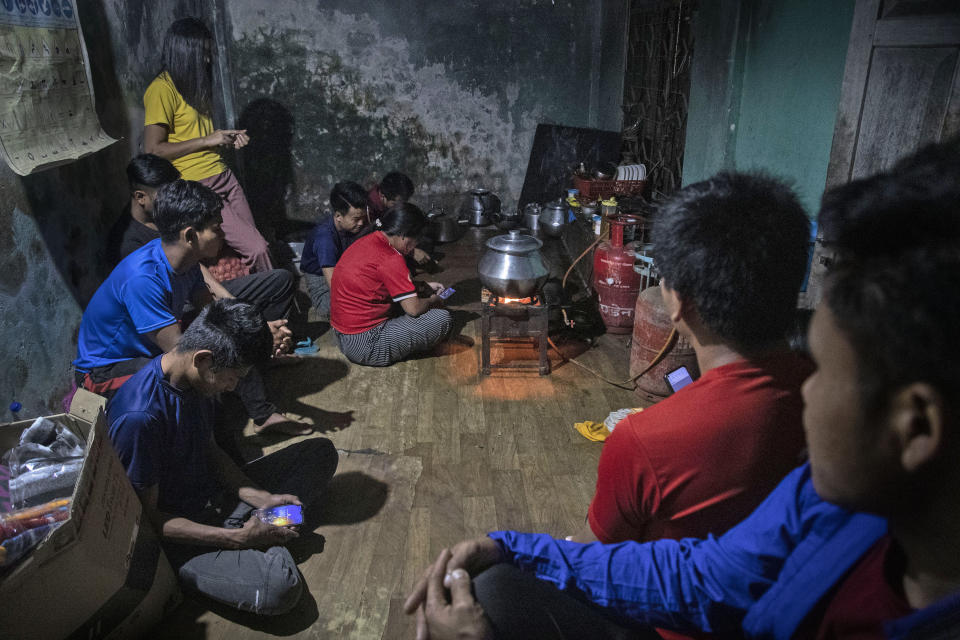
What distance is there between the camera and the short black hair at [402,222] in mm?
4414

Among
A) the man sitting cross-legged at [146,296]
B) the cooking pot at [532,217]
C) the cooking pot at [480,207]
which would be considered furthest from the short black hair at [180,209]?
the cooking pot at [480,207]

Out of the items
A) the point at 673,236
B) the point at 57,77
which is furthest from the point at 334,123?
the point at 673,236

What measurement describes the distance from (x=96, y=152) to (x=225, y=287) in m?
1.22

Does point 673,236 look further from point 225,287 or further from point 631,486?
point 225,287

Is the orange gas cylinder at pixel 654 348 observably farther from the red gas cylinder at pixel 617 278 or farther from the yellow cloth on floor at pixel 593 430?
the red gas cylinder at pixel 617 278

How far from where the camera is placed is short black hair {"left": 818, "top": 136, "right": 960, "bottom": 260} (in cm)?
82

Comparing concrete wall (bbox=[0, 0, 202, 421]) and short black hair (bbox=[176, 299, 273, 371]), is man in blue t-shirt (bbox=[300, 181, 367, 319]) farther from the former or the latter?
short black hair (bbox=[176, 299, 273, 371])

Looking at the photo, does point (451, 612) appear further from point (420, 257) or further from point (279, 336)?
point (420, 257)

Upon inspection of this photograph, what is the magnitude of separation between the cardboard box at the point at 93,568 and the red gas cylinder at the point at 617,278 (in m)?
3.65

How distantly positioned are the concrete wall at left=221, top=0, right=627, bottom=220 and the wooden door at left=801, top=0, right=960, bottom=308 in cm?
421

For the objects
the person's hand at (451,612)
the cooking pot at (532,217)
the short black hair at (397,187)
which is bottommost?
the cooking pot at (532,217)

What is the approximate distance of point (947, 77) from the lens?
3045 millimetres

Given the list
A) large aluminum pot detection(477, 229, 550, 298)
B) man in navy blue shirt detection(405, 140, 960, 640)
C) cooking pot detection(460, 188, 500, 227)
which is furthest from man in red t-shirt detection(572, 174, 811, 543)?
cooking pot detection(460, 188, 500, 227)

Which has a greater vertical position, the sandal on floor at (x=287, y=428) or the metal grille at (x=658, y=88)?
the metal grille at (x=658, y=88)
